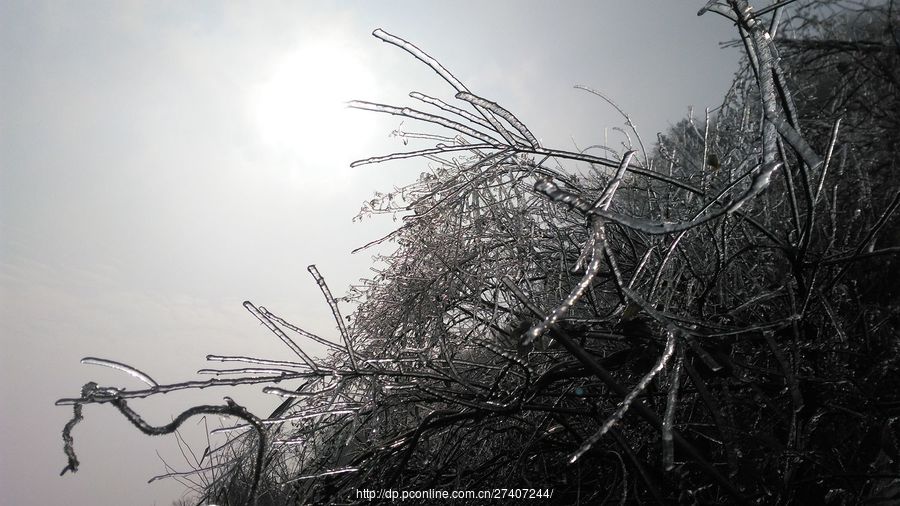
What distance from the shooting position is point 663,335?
1705mm

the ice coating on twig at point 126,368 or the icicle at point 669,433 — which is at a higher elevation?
the ice coating on twig at point 126,368

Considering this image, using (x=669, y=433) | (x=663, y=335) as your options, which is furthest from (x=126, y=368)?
(x=663, y=335)

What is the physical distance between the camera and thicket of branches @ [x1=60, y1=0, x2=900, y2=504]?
1.27 metres

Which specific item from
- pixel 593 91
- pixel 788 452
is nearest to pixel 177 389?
pixel 788 452

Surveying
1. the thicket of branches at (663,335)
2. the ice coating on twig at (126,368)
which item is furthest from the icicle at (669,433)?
→ the ice coating on twig at (126,368)

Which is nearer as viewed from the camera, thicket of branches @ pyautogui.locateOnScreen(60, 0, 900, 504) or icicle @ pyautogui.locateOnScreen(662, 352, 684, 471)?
icicle @ pyautogui.locateOnScreen(662, 352, 684, 471)

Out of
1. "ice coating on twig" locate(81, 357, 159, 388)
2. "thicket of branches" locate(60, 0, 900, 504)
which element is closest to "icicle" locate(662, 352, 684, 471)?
"thicket of branches" locate(60, 0, 900, 504)

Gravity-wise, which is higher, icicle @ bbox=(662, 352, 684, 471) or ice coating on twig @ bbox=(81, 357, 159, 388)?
ice coating on twig @ bbox=(81, 357, 159, 388)

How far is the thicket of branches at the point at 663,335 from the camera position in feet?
4.18

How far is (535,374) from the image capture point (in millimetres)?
2107

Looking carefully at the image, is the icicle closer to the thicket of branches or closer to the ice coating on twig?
the thicket of branches

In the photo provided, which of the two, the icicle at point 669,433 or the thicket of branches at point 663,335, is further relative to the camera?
the thicket of branches at point 663,335

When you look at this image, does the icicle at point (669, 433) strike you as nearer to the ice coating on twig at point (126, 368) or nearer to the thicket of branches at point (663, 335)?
the thicket of branches at point (663, 335)

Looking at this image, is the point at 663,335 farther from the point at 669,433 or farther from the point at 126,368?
the point at 126,368
